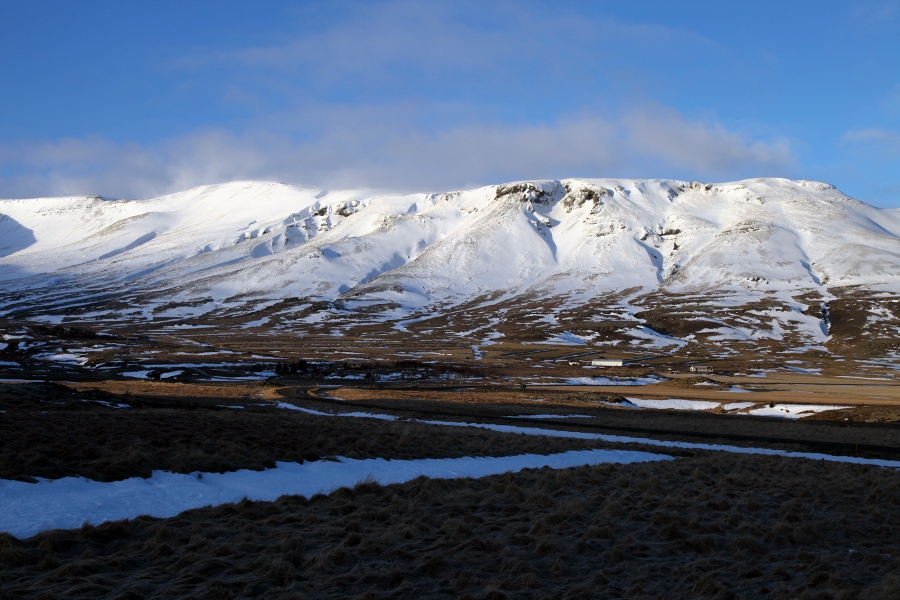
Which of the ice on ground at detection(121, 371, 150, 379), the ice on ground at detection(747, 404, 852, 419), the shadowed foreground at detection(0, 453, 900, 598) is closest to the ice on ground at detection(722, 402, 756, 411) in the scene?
the ice on ground at detection(747, 404, 852, 419)

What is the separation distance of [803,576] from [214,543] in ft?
29.8

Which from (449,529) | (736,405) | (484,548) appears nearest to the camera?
(484,548)

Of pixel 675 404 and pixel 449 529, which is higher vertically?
pixel 449 529

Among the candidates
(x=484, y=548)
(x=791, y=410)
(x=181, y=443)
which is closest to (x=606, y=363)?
(x=791, y=410)

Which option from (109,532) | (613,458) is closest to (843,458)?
(613,458)

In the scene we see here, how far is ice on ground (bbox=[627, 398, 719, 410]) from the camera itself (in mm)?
54200

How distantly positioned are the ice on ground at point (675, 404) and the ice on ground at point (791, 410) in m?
3.89

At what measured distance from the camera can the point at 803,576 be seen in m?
9.38

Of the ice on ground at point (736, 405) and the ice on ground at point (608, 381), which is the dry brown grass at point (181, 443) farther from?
the ice on ground at point (608, 381)

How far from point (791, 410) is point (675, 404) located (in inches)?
372

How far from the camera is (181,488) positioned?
12.8 metres

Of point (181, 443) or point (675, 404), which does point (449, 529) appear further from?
point (675, 404)

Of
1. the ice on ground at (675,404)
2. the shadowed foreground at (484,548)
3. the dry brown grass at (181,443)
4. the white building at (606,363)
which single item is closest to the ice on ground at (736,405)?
the ice on ground at (675,404)

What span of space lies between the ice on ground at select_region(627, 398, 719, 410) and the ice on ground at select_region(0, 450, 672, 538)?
40072mm
